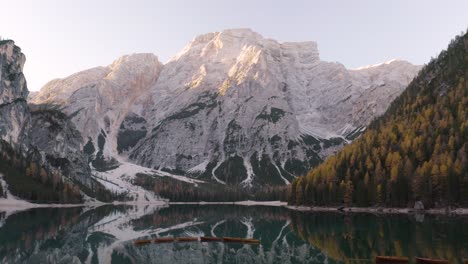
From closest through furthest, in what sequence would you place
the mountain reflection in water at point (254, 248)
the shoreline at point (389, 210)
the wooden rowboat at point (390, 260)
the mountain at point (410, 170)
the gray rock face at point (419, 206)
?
1. the wooden rowboat at point (390, 260)
2. the mountain reflection in water at point (254, 248)
3. the shoreline at point (389, 210)
4. the mountain at point (410, 170)
5. the gray rock face at point (419, 206)

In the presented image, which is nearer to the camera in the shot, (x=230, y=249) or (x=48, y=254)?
(x=48, y=254)

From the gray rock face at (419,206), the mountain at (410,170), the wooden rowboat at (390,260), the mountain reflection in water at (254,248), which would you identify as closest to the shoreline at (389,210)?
the gray rock face at (419,206)

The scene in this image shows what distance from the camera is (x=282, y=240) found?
262 feet

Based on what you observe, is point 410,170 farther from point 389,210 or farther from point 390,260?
point 390,260

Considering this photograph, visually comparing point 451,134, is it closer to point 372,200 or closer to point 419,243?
point 372,200

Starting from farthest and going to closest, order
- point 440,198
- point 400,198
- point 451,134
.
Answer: point 451,134
point 400,198
point 440,198

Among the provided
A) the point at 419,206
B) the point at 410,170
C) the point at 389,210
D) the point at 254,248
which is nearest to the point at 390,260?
the point at 254,248

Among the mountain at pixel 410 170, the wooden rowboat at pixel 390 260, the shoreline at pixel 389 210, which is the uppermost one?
the mountain at pixel 410 170

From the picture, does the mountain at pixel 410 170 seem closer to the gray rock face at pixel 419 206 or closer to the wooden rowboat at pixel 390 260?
the gray rock face at pixel 419 206

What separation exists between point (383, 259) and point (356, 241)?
70.6 ft

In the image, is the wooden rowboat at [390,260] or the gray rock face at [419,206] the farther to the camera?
the gray rock face at [419,206]

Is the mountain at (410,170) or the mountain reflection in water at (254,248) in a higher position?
the mountain at (410,170)

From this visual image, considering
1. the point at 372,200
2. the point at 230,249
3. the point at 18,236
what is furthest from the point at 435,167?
the point at 18,236

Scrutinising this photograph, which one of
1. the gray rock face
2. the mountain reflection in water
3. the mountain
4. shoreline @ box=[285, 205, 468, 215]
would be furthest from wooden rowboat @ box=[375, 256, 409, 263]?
the gray rock face
